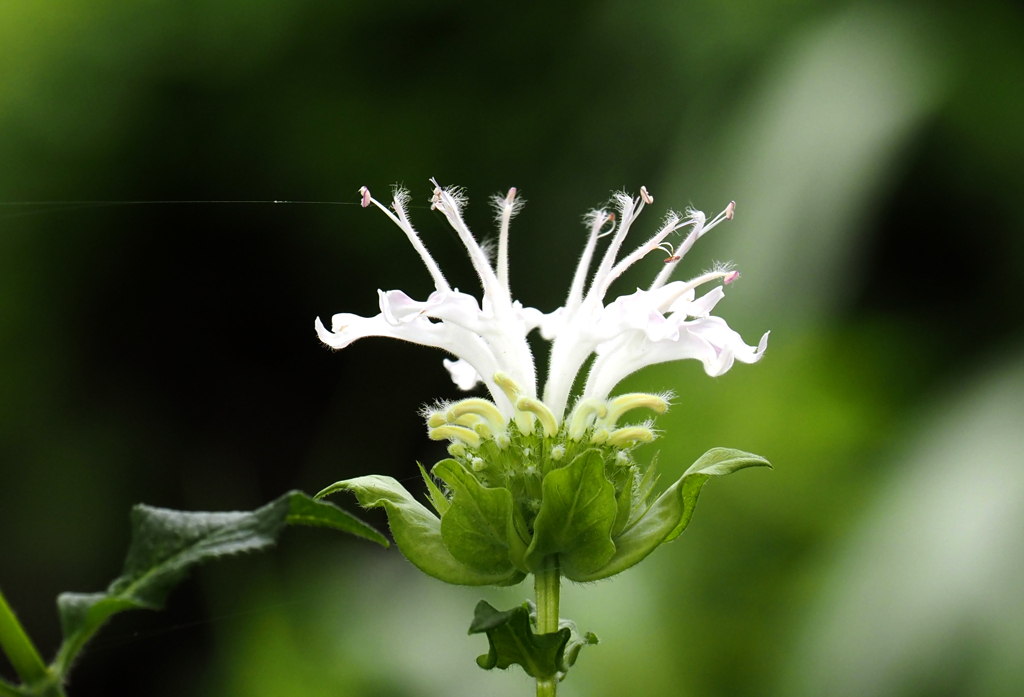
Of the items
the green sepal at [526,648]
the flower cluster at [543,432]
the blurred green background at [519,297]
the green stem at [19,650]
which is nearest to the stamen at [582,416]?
the flower cluster at [543,432]

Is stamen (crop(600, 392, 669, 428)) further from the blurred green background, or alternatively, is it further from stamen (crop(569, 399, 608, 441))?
the blurred green background

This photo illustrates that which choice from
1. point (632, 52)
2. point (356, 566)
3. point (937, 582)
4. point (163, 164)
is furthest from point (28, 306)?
point (937, 582)

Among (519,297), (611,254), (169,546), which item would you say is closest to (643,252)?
(611,254)

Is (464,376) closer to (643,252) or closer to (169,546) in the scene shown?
(643,252)

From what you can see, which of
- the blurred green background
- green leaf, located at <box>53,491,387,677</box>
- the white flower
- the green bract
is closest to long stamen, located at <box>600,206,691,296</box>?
the white flower

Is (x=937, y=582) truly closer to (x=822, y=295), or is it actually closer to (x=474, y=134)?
(x=822, y=295)

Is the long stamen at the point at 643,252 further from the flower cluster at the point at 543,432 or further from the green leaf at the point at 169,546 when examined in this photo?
the green leaf at the point at 169,546
